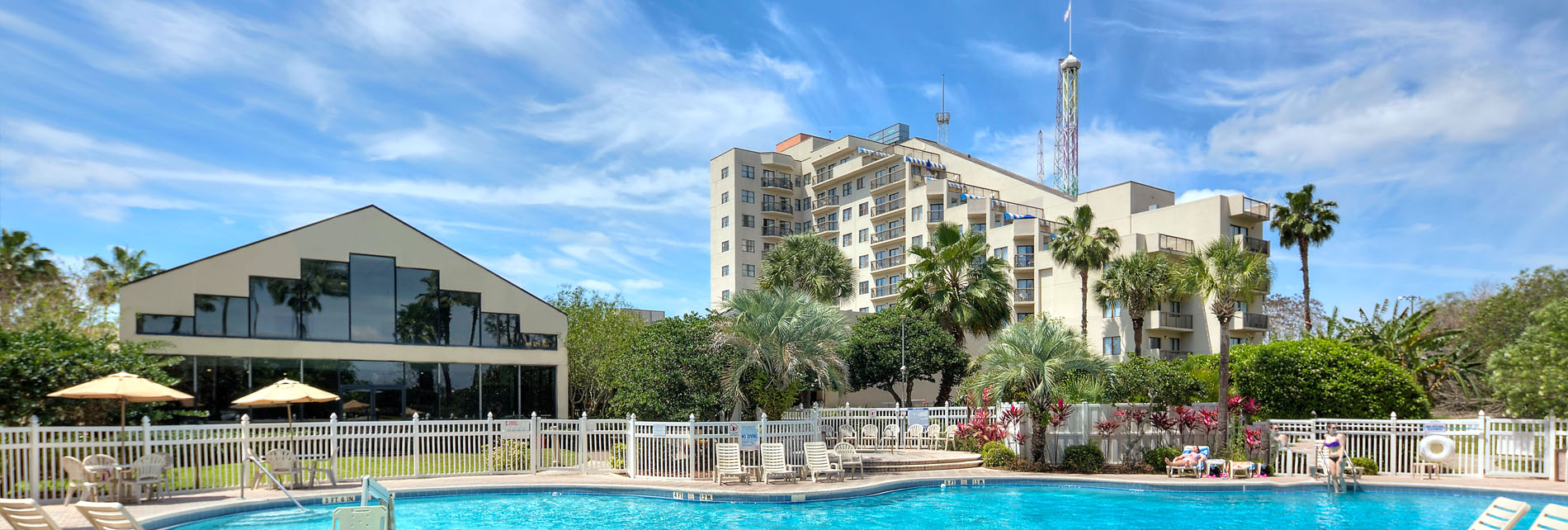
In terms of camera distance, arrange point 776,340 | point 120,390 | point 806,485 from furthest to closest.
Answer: point 776,340, point 806,485, point 120,390

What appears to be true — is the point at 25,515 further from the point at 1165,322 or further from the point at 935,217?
the point at 935,217

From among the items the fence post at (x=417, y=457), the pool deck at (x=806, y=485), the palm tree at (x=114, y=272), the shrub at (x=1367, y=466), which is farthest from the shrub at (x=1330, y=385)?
the palm tree at (x=114, y=272)

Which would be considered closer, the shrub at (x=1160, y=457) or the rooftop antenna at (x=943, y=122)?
the shrub at (x=1160, y=457)

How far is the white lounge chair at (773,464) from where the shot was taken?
1861 cm

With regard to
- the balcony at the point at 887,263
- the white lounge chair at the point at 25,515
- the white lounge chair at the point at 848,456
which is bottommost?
the white lounge chair at the point at 848,456

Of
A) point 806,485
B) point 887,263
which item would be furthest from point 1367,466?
point 887,263

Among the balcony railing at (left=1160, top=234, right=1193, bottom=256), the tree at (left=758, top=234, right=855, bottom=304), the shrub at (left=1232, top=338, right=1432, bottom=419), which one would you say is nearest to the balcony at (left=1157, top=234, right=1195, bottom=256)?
the balcony railing at (left=1160, top=234, right=1193, bottom=256)

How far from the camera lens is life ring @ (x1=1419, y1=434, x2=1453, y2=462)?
62.8ft

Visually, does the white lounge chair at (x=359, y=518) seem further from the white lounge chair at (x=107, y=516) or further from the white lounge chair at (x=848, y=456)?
the white lounge chair at (x=848, y=456)

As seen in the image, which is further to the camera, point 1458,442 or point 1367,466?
point 1458,442

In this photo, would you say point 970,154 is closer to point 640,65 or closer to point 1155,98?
point 1155,98

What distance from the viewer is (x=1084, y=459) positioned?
21.4 metres

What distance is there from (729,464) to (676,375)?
312cm

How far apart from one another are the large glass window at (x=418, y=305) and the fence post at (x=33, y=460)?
36.5ft
